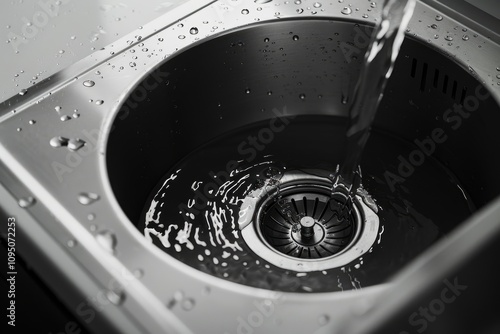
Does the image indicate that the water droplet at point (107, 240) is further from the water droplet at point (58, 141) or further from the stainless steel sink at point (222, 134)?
the water droplet at point (58, 141)

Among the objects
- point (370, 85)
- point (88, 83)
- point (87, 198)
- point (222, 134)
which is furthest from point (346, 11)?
point (87, 198)

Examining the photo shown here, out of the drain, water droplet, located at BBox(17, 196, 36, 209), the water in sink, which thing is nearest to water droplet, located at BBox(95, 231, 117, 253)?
water droplet, located at BBox(17, 196, 36, 209)

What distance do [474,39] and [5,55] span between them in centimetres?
77

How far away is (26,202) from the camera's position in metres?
0.86

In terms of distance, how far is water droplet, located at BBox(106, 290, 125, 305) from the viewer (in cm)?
74

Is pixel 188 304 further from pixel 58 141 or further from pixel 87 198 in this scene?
pixel 58 141

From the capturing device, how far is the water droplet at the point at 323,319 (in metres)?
0.71

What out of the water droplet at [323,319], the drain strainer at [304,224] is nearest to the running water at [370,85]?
the drain strainer at [304,224]

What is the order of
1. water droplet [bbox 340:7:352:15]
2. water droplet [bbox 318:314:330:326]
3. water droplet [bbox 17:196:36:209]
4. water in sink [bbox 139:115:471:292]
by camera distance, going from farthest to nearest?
water droplet [bbox 340:7:352:15] < water in sink [bbox 139:115:471:292] < water droplet [bbox 17:196:36:209] < water droplet [bbox 318:314:330:326]

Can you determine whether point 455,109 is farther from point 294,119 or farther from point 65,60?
point 65,60

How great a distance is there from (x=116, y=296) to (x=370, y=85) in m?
0.53

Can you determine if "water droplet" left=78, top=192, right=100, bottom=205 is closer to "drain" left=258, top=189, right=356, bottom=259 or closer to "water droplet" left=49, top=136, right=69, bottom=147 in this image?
"water droplet" left=49, top=136, right=69, bottom=147

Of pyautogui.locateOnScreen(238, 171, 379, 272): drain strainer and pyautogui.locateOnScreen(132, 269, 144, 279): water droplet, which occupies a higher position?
pyautogui.locateOnScreen(132, 269, 144, 279): water droplet

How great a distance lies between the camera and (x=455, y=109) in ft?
3.55
